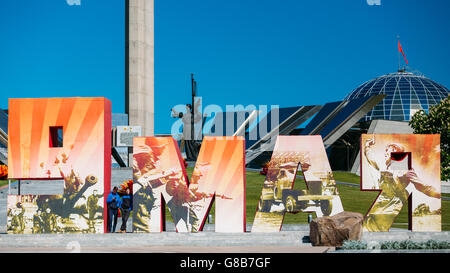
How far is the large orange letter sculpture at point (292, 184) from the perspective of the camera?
57.2 feet

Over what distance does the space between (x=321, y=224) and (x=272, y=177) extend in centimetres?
319

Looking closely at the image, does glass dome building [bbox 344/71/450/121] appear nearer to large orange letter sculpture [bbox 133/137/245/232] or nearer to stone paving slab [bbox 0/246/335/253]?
large orange letter sculpture [bbox 133/137/245/232]

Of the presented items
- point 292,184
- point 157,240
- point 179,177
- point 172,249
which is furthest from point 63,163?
point 292,184

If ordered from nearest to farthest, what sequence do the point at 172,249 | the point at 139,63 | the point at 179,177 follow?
the point at 172,249 → the point at 179,177 → the point at 139,63

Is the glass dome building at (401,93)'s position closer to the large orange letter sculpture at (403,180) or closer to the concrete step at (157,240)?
the large orange letter sculpture at (403,180)

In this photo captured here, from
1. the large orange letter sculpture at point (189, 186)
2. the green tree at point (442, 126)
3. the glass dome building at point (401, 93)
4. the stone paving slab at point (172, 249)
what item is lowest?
the stone paving slab at point (172, 249)

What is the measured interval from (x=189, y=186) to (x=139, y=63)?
45.6 m

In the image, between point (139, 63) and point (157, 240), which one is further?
point (139, 63)

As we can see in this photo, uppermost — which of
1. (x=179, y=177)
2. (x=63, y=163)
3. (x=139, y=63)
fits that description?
(x=139, y=63)

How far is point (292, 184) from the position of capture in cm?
1767

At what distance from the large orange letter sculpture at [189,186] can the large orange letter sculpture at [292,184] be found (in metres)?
0.91

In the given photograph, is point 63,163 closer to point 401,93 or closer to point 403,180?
point 403,180

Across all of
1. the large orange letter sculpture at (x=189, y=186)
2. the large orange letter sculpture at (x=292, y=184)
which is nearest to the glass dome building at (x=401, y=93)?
the large orange letter sculpture at (x=292, y=184)
